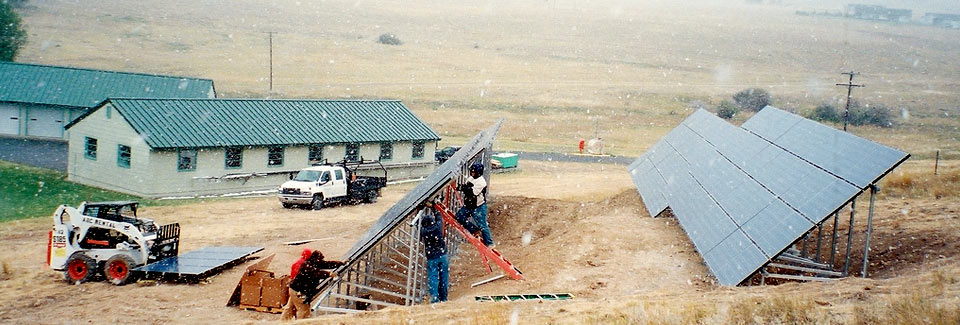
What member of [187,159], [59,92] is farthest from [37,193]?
[59,92]

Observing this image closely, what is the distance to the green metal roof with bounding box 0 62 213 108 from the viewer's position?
49.7 m

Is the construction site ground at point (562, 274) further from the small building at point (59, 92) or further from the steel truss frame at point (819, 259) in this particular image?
the small building at point (59, 92)

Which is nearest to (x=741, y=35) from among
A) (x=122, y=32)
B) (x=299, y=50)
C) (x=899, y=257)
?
(x=299, y=50)

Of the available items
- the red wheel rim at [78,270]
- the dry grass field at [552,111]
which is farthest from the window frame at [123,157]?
the red wheel rim at [78,270]

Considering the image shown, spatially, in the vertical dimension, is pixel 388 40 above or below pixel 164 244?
above

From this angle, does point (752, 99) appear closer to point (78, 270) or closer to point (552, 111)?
point (552, 111)

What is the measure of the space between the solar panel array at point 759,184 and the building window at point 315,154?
18615mm

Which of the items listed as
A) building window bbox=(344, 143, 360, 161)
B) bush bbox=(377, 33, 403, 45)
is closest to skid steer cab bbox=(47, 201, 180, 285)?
building window bbox=(344, 143, 360, 161)

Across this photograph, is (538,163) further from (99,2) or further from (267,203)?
(99,2)

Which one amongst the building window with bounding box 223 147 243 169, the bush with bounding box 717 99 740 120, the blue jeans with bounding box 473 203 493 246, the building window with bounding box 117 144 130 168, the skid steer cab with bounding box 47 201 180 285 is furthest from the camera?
the bush with bounding box 717 99 740 120

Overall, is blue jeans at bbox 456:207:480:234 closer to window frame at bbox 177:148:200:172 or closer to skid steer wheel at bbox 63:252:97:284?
skid steer wheel at bbox 63:252:97:284

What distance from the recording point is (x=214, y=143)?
113 ft

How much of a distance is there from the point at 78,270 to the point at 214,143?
16.1 metres

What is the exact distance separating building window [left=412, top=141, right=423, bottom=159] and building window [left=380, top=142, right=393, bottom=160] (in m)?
1.59
